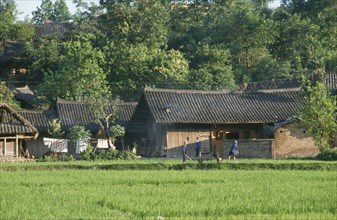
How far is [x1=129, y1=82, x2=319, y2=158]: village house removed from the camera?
35625mm

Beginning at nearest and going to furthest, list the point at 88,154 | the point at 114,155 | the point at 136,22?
1. the point at 114,155
2. the point at 88,154
3. the point at 136,22

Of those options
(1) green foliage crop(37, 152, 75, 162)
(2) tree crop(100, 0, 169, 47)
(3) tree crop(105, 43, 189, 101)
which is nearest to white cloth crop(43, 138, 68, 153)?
(1) green foliage crop(37, 152, 75, 162)

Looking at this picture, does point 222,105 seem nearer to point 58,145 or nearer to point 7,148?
point 58,145

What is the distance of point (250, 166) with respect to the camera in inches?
1030

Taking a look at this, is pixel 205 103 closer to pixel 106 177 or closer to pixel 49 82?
pixel 49 82

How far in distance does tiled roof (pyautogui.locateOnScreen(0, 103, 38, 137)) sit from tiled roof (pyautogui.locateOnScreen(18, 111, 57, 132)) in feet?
8.15

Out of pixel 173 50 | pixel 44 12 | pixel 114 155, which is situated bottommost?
pixel 114 155

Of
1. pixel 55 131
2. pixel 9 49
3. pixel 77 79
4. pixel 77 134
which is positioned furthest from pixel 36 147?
pixel 9 49

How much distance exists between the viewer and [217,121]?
36.0 metres

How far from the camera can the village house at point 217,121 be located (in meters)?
35.6

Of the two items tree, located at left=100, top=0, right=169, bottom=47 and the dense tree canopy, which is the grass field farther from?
tree, located at left=100, top=0, right=169, bottom=47

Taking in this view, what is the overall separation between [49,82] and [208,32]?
53.0 ft

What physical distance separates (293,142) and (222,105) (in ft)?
14.0

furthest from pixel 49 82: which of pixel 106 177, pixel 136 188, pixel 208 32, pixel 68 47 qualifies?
pixel 136 188
